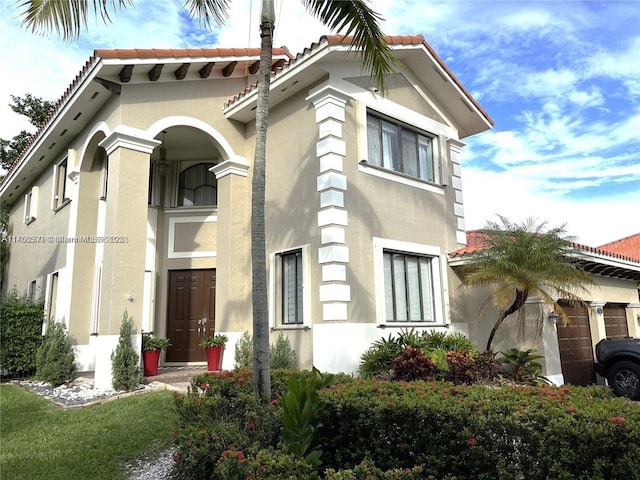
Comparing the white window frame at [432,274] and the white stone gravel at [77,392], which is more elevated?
the white window frame at [432,274]

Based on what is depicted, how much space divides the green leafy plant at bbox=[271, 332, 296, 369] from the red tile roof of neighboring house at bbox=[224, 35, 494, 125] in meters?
5.44

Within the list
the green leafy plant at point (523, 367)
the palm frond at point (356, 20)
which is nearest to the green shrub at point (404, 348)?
the green leafy plant at point (523, 367)

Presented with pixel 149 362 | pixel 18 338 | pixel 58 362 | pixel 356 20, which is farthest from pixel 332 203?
pixel 18 338

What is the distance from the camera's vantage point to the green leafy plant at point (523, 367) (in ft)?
30.9

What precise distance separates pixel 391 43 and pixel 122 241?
6979 mm

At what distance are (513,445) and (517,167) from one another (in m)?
15.4

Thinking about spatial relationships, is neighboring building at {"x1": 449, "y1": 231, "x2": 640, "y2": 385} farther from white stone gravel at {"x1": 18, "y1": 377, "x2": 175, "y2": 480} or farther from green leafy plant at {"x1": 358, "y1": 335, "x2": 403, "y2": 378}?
white stone gravel at {"x1": 18, "y1": 377, "x2": 175, "y2": 480}

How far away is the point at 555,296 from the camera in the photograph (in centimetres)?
1050

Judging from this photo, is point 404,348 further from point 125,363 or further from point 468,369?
point 125,363

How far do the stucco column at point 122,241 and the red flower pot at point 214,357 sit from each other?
1.62 metres

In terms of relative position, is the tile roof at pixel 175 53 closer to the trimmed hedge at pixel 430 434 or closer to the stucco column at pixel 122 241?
the stucco column at pixel 122 241

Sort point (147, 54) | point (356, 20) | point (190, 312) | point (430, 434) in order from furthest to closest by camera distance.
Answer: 1. point (190, 312)
2. point (147, 54)
3. point (356, 20)
4. point (430, 434)

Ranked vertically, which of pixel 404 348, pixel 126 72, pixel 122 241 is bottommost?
pixel 404 348

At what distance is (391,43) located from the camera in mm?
10164
